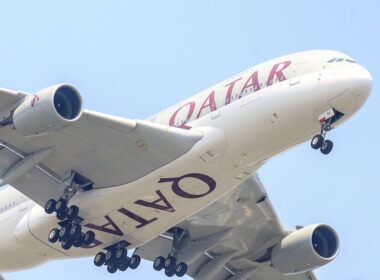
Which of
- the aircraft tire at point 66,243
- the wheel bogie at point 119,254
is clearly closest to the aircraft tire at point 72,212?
the aircraft tire at point 66,243

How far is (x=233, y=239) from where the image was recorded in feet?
126

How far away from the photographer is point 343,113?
31.2 meters

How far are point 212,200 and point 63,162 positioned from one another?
558 cm

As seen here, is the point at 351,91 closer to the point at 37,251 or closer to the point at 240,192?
the point at 240,192

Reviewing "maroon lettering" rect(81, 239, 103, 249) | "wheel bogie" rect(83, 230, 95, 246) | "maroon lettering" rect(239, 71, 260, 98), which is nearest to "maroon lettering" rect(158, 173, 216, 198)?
"maroon lettering" rect(239, 71, 260, 98)

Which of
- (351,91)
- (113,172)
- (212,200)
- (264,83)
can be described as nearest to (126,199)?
(113,172)

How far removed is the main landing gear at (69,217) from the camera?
3381cm

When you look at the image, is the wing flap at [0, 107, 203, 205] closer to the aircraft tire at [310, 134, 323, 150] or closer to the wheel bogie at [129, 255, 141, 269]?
the aircraft tire at [310, 134, 323, 150]

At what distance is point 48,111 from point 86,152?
3587 millimetres

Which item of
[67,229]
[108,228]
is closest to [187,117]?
[108,228]

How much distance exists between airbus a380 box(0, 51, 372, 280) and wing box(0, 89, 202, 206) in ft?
0.12

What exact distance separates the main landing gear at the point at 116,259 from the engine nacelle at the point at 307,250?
244 inches

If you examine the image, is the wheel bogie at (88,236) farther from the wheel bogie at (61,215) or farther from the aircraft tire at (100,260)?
the aircraft tire at (100,260)

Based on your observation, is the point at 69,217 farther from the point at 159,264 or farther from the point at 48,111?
the point at 48,111
